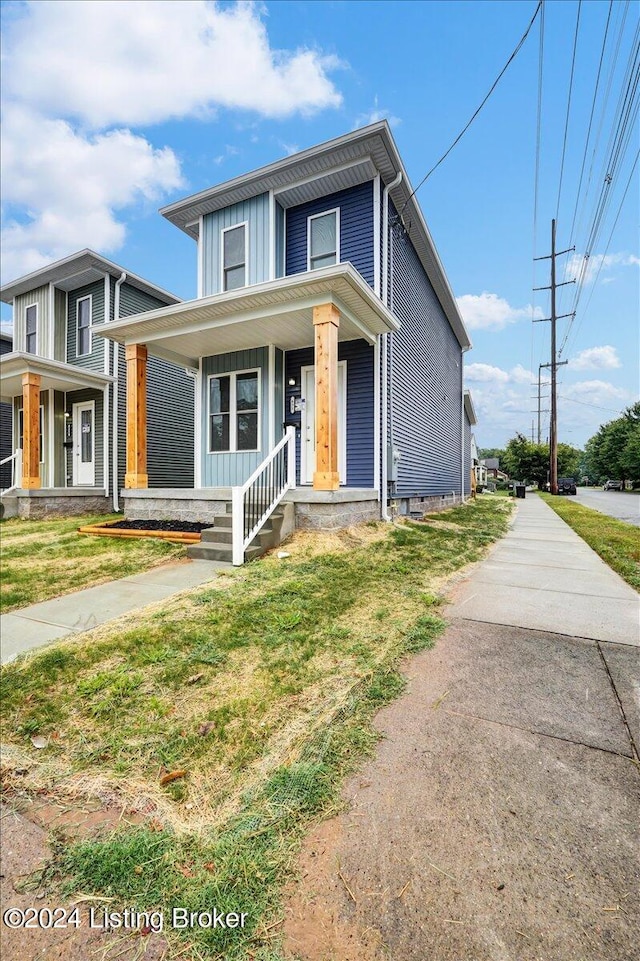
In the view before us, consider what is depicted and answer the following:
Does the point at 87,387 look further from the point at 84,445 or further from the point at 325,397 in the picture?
the point at 325,397

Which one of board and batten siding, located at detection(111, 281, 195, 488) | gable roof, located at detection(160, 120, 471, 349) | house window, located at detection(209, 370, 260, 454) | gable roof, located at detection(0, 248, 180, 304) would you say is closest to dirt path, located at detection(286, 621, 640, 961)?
house window, located at detection(209, 370, 260, 454)

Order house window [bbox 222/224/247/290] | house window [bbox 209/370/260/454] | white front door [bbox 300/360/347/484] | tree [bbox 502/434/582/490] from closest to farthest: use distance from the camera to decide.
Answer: white front door [bbox 300/360/347/484], house window [bbox 209/370/260/454], house window [bbox 222/224/247/290], tree [bbox 502/434/582/490]

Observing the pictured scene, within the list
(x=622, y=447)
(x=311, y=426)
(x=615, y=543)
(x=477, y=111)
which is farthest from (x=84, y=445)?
(x=622, y=447)

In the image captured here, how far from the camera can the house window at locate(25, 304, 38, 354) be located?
12.9 meters

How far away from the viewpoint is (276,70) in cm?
780

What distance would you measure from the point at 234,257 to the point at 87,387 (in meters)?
5.62

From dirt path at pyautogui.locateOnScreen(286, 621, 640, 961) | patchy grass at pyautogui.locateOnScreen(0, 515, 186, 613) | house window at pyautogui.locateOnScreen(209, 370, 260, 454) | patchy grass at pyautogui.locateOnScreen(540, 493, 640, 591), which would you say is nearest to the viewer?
dirt path at pyautogui.locateOnScreen(286, 621, 640, 961)

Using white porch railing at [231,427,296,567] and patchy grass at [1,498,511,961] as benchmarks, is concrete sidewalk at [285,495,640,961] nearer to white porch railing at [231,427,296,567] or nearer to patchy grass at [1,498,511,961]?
patchy grass at [1,498,511,961]

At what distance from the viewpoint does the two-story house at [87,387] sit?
1131 centimetres

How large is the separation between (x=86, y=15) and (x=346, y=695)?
9.42 m

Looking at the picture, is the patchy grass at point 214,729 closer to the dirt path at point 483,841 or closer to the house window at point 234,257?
the dirt path at point 483,841

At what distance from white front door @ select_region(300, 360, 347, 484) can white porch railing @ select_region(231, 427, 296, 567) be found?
1.82m

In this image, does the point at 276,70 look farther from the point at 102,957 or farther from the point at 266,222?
the point at 102,957

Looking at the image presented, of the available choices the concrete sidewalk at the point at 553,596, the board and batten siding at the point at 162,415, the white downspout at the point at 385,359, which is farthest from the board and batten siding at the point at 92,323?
the concrete sidewalk at the point at 553,596
